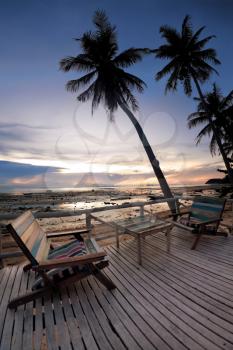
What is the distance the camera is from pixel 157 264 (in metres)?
3.47

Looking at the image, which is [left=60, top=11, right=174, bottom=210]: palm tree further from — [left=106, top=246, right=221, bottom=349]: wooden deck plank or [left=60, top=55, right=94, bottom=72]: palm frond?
[left=106, top=246, right=221, bottom=349]: wooden deck plank

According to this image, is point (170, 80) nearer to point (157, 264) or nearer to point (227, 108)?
point (227, 108)

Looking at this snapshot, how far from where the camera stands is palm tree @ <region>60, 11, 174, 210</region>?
10891 mm

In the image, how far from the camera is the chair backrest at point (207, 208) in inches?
176

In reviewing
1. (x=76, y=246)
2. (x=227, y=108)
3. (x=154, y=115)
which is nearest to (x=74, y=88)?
(x=154, y=115)

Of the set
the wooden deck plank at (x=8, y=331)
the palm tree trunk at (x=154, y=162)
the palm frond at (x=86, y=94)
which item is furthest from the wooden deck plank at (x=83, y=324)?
the palm frond at (x=86, y=94)

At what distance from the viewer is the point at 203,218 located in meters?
4.70

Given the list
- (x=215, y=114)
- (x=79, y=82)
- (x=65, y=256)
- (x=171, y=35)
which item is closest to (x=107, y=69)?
(x=79, y=82)

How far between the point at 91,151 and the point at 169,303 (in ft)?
33.4

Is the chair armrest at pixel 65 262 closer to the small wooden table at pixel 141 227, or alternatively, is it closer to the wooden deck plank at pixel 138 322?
the wooden deck plank at pixel 138 322

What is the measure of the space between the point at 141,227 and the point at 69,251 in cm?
162

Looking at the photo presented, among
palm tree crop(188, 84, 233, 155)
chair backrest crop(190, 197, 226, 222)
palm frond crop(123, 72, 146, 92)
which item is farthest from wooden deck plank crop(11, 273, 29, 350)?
palm tree crop(188, 84, 233, 155)

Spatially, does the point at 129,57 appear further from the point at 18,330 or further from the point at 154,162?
the point at 18,330

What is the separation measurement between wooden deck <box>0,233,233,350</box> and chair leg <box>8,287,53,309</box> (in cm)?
9
